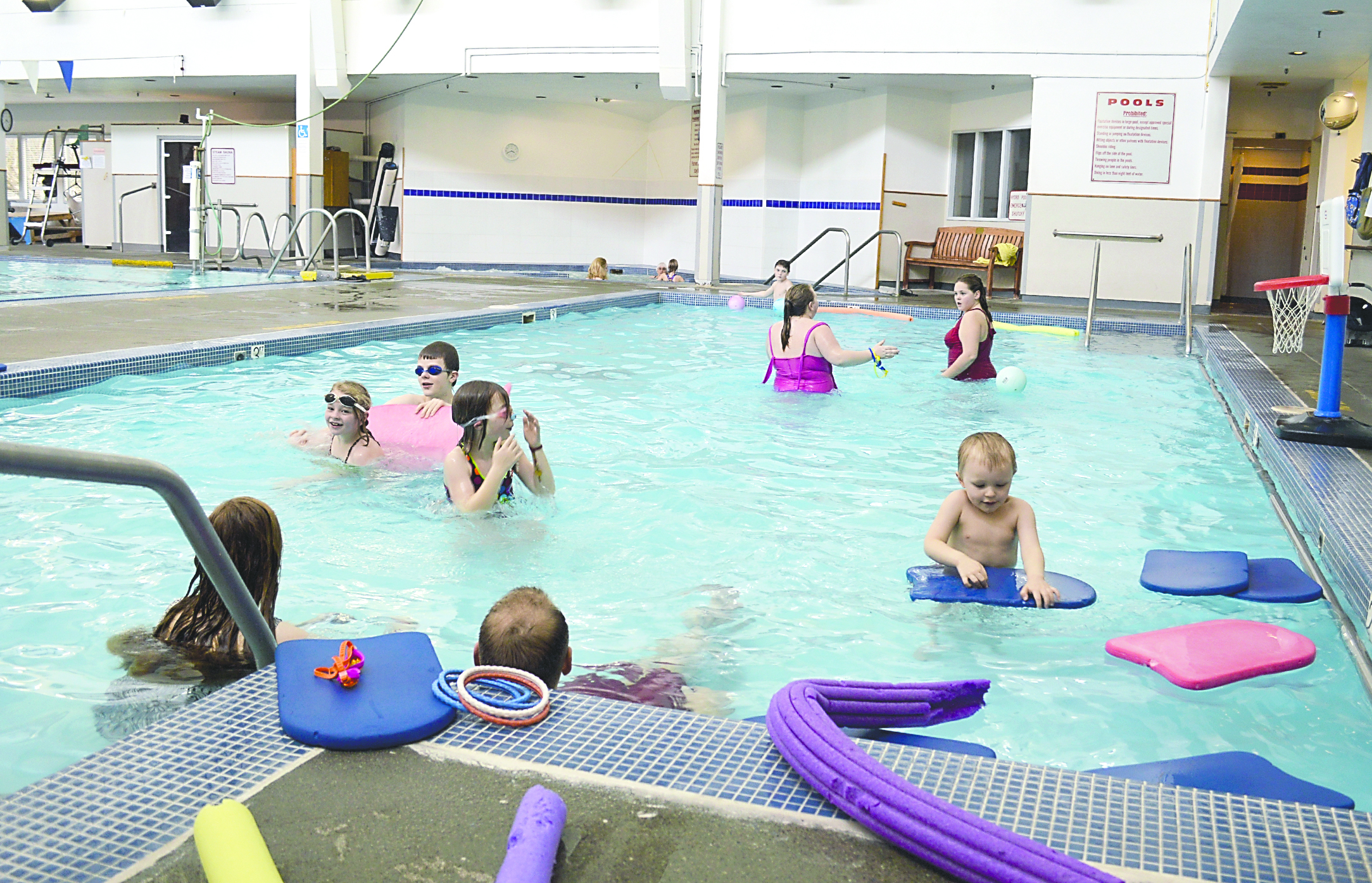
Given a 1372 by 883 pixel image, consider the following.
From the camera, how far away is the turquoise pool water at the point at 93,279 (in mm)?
12922

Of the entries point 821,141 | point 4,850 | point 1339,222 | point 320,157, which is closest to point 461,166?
point 320,157

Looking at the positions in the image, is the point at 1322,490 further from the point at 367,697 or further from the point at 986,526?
the point at 367,697

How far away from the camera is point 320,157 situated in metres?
18.1

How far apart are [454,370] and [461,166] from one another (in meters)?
14.9

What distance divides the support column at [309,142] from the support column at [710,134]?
20.6 ft

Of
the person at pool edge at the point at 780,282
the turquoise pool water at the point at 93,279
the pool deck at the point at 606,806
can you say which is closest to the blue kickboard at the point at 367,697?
the pool deck at the point at 606,806

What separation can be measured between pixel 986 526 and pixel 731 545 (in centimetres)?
121

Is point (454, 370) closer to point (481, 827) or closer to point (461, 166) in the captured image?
point (481, 827)

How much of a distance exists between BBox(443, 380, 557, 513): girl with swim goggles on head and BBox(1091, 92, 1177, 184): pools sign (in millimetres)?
12068

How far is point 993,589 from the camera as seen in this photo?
142 inches

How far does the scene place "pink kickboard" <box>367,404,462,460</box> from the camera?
209 inches

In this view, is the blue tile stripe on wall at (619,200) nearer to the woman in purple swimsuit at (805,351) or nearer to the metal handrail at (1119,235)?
the metal handrail at (1119,235)

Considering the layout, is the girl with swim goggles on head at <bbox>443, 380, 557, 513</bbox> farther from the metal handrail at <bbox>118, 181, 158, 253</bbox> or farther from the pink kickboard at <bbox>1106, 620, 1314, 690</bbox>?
the metal handrail at <bbox>118, 181, 158, 253</bbox>

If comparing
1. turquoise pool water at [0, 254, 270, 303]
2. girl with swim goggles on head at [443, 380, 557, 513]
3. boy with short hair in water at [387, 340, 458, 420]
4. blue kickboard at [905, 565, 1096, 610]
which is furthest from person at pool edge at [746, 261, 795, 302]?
blue kickboard at [905, 565, 1096, 610]
